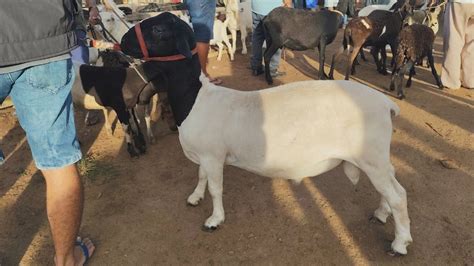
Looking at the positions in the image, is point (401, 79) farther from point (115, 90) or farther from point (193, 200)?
point (115, 90)

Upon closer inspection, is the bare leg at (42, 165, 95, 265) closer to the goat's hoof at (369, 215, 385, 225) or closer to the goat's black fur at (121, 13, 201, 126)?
the goat's black fur at (121, 13, 201, 126)

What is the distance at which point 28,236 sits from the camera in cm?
345

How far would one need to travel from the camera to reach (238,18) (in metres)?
9.64

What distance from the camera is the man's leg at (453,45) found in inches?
251

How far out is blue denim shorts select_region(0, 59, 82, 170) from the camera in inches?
87.4

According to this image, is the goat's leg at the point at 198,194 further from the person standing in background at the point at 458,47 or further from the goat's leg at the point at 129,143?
the person standing in background at the point at 458,47

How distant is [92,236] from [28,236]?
1.93 feet

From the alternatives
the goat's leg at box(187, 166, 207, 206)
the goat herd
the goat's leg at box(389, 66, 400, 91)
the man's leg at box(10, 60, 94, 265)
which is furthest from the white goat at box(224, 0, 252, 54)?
the man's leg at box(10, 60, 94, 265)

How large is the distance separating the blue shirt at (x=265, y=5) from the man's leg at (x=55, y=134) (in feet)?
18.6

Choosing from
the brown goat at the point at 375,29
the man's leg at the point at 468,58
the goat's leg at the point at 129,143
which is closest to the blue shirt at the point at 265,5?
the brown goat at the point at 375,29

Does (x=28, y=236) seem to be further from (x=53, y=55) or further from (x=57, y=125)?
(x=53, y=55)

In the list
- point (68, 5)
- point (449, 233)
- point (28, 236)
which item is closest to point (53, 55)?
point (68, 5)

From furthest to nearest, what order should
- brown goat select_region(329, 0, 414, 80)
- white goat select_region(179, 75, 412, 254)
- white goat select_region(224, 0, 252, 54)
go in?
white goat select_region(224, 0, 252, 54) < brown goat select_region(329, 0, 414, 80) < white goat select_region(179, 75, 412, 254)

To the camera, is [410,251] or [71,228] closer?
[71,228]
